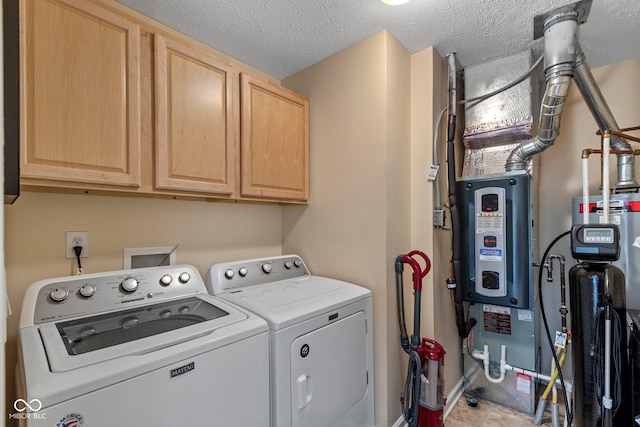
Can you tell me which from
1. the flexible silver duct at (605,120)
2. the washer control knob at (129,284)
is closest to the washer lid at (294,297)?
the washer control knob at (129,284)

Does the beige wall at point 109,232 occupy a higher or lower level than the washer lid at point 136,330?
higher

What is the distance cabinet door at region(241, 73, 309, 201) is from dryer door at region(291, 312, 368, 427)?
0.92 m

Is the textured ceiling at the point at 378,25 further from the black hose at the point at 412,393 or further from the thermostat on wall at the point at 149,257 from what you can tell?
the black hose at the point at 412,393

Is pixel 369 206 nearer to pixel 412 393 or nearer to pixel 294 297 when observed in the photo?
pixel 294 297

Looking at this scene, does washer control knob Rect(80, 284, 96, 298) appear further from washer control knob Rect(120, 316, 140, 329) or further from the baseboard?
the baseboard

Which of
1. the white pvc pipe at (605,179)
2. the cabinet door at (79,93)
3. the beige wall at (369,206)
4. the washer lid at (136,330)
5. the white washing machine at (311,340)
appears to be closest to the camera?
the washer lid at (136,330)

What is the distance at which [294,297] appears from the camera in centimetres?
159

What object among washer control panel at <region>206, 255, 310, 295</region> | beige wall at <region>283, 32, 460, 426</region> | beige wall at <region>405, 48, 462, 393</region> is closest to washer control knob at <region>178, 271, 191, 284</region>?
washer control panel at <region>206, 255, 310, 295</region>

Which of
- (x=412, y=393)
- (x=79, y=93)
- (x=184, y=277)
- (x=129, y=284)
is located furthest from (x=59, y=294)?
(x=412, y=393)

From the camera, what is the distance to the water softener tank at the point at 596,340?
1.43 m

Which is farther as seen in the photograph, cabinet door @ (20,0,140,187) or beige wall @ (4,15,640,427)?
beige wall @ (4,15,640,427)

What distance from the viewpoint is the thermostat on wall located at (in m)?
1.66

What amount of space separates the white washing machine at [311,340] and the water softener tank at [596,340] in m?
1.03

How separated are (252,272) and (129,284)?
670 millimetres
